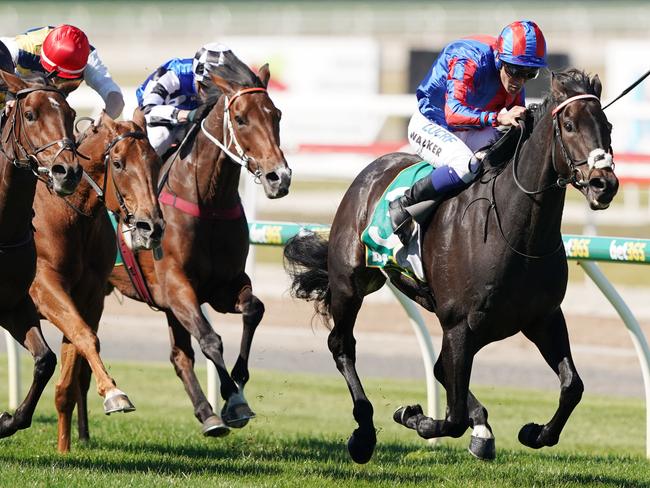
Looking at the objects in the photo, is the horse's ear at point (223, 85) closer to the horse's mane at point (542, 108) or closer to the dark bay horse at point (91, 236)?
the dark bay horse at point (91, 236)

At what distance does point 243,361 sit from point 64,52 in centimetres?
163

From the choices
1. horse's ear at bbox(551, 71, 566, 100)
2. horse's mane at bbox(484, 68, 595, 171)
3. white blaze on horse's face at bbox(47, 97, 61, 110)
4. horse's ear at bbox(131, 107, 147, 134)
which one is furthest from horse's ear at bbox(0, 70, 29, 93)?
horse's ear at bbox(551, 71, 566, 100)

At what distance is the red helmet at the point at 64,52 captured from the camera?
5.18 meters

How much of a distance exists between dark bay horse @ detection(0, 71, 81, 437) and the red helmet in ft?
0.32

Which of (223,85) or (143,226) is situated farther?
(223,85)

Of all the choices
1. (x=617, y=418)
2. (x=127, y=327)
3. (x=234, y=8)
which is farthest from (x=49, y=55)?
(x=234, y=8)

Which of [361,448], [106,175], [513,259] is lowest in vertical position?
[361,448]

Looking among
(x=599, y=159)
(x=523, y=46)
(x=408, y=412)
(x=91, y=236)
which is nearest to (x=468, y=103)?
(x=523, y=46)

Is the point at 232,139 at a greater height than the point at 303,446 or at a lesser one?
greater

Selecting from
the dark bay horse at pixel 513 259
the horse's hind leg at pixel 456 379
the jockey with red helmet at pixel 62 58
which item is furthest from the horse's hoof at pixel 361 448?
the jockey with red helmet at pixel 62 58

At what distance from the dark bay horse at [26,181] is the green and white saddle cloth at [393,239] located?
4.95ft

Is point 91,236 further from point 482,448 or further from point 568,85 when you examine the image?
point 568,85

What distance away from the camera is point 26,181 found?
A: 4891 mm

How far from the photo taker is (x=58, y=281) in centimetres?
552
